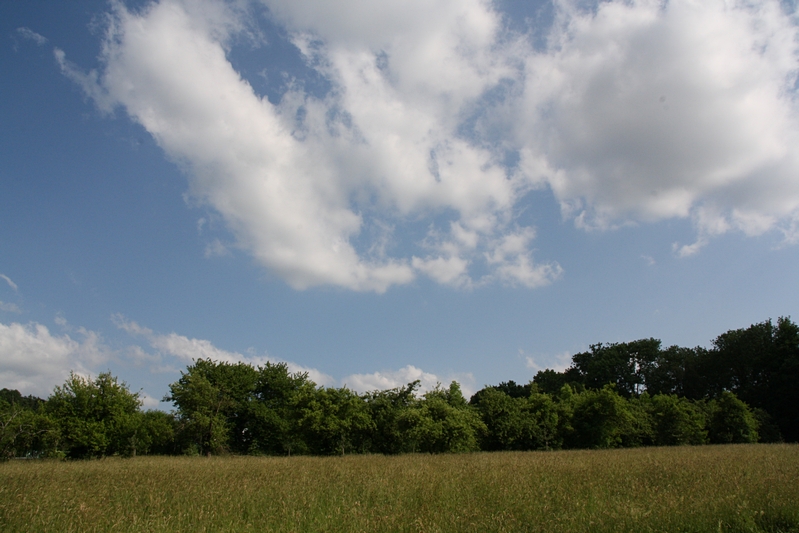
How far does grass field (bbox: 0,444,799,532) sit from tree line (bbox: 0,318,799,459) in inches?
648

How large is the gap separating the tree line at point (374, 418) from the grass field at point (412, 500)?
54.0 feet

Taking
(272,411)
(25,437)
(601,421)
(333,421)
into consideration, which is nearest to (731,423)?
(601,421)

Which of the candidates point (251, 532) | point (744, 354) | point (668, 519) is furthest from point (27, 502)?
point (744, 354)

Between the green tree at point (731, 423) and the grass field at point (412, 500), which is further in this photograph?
the green tree at point (731, 423)

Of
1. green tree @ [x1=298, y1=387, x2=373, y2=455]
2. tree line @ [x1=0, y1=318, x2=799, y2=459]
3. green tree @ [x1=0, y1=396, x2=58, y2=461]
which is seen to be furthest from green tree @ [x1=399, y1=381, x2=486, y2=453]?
green tree @ [x1=0, y1=396, x2=58, y2=461]

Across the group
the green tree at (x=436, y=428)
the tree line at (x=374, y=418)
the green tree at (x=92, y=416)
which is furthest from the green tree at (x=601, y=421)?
the green tree at (x=92, y=416)

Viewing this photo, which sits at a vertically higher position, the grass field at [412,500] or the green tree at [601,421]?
the green tree at [601,421]

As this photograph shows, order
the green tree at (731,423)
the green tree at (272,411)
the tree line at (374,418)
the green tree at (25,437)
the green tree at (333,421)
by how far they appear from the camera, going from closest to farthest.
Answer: the green tree at (25,437) < the tree line at (374,418) < the green tree at (333,421) < the green tree at (731,423) < the green tree at (272,411)

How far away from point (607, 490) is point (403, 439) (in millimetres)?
22066

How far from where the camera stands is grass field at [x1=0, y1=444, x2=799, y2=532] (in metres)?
6.18

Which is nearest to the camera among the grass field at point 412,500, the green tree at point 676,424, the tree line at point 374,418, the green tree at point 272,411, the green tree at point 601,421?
the grass field at point 412,500

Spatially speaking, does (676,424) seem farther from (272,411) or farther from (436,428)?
(272,411)

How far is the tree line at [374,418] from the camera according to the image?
25344mm

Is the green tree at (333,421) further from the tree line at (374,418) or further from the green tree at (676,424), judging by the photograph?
the green tree at (676,424)
